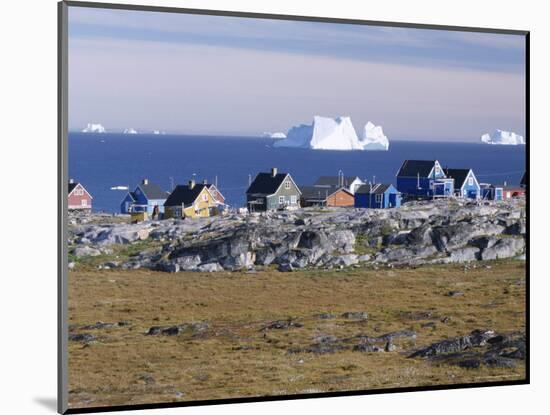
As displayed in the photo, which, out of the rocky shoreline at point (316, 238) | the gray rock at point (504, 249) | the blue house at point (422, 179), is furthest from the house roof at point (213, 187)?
the gray rock at point (504, 249)

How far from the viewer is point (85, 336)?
11148mm

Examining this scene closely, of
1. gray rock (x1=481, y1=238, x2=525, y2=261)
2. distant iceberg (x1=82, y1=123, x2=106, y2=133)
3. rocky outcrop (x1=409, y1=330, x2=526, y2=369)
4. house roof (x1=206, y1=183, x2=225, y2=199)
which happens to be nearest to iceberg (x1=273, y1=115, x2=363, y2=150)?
house roof (x1=206, y1=183, x2=225, y2=199)

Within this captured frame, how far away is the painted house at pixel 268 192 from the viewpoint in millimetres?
11875

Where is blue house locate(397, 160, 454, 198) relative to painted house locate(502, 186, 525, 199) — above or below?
above

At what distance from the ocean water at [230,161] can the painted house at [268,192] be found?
7 centimetres

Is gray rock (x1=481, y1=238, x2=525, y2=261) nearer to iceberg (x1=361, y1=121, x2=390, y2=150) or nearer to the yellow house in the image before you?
iceberg (x1=361, y1=121, x2=390, y2=150)

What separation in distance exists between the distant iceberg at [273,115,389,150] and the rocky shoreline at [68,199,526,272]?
0.68 m

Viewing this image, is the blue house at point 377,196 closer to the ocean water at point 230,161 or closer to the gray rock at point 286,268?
the ocean water at point 230,161

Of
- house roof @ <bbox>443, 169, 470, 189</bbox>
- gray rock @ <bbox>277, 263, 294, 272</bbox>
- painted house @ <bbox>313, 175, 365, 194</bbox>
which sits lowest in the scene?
gray rock @ <bbox>277, 263, 294, 272</bbox>

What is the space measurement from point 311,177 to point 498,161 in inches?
78.9

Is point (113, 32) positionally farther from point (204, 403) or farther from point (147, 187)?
point (204, 403)

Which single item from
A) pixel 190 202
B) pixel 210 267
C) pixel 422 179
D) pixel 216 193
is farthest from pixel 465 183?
pixel 190 202

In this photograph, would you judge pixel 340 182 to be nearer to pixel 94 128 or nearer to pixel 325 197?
pixel 325 197

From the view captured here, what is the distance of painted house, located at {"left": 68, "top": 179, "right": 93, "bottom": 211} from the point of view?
36.1 ft
